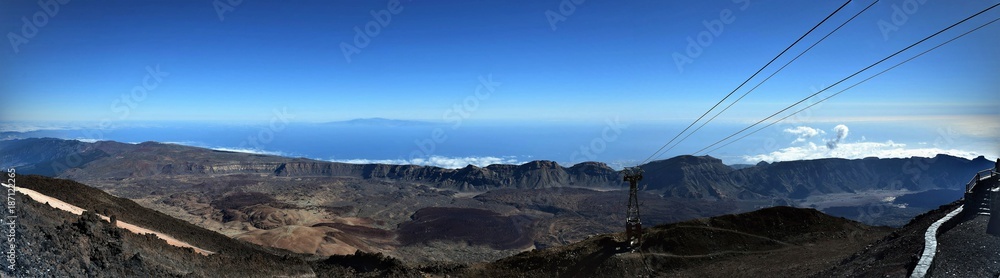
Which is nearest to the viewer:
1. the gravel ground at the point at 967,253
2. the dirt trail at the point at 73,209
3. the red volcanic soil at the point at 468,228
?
the gravel ground at the point at 967,253

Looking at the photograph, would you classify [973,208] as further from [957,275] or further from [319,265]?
[319,265]

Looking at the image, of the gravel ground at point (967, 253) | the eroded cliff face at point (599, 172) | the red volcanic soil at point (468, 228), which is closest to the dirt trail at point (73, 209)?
the gravel ground at point (967, 253)

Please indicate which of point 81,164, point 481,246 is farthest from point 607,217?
point 81,164

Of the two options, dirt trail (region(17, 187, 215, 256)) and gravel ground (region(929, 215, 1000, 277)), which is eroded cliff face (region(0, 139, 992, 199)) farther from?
gravel ground (region(929, 215, 1000, 277))

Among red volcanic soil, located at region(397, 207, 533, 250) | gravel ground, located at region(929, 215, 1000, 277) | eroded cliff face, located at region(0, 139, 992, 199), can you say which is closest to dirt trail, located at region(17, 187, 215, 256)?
gravel ground, located at region(929, 215, 1000, 277)

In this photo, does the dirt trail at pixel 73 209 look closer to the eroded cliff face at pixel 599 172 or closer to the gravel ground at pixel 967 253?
the gravel ground at pixel 967 253

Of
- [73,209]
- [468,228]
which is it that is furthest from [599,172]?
[73,209]
